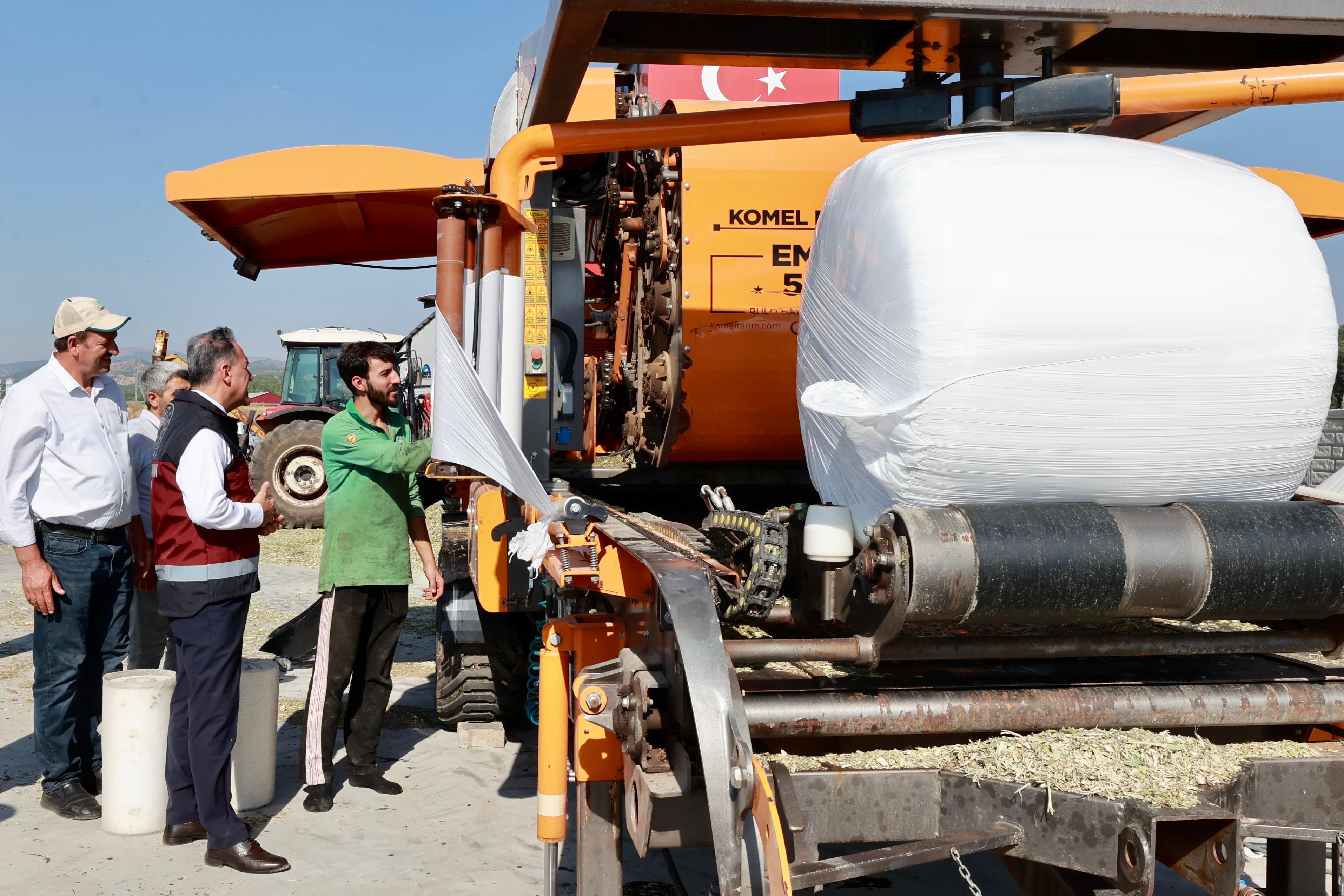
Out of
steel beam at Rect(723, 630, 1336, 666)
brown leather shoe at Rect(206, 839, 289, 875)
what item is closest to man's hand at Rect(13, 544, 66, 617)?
brown leather shoe at Rect(206, 839, 289, 875)

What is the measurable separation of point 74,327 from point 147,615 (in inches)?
70.9

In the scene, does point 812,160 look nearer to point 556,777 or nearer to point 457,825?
point 556,777

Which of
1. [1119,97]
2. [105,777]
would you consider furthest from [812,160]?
[105,777]

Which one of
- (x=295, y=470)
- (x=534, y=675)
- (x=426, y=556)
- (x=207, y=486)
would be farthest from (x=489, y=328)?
(x=295, y=470)

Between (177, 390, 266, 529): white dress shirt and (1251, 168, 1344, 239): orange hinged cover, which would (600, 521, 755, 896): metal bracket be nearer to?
(177, 390, 266, 529): white dress shirt

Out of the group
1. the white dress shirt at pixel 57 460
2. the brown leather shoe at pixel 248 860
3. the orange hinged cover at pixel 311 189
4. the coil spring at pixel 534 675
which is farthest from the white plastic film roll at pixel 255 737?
the orange hinged cover at pixel 311 189

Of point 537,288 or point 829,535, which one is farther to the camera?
point 537,288

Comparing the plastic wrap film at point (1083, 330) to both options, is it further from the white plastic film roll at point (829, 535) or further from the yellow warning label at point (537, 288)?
the yellow warning label at point (537, 288)

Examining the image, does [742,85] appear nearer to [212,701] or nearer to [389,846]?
[212,701]

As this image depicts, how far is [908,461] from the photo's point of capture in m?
2.43

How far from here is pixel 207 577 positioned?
412 cm

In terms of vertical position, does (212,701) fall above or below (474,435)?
below

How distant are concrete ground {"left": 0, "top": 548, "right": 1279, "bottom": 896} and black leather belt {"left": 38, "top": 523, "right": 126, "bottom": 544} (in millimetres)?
1158

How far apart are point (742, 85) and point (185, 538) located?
2828 millimetres
